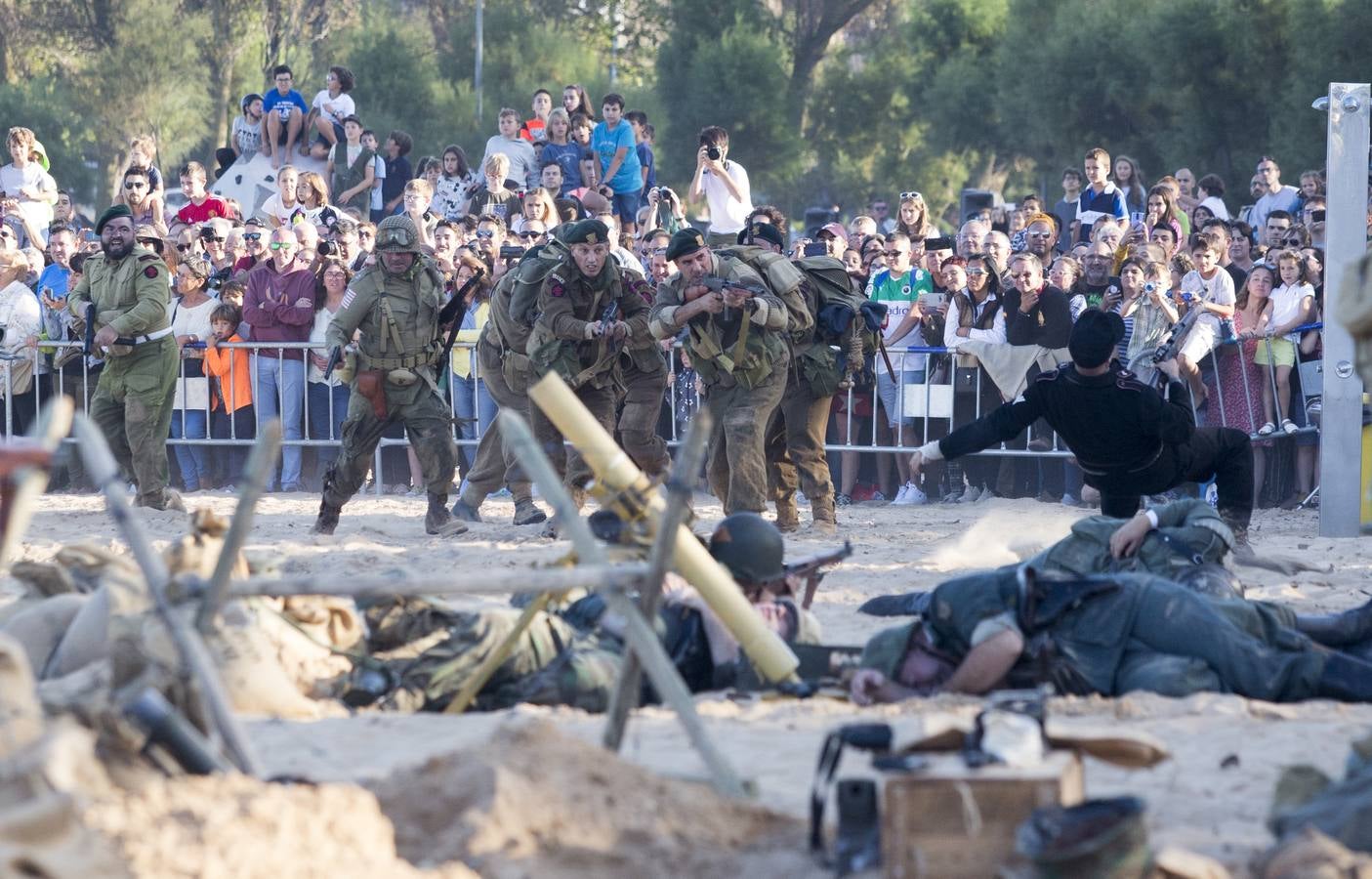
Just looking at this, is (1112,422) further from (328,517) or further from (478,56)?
(478,56)

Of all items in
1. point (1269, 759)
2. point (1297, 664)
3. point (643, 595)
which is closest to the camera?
point (643, 595)

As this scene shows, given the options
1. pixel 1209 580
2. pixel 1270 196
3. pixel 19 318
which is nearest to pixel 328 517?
pixel 19 318

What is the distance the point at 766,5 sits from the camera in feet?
119

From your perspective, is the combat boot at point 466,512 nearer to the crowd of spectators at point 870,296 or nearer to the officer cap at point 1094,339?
the crowd of spectators at point 870,296

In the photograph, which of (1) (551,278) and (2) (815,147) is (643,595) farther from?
(2) (815,147)

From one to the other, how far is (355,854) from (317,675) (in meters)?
2.56

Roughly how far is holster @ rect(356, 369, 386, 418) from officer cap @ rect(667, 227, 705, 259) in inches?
76.2

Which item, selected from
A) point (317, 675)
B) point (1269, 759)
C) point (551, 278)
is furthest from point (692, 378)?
point (1269, 759)

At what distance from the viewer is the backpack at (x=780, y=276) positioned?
35.6 feet

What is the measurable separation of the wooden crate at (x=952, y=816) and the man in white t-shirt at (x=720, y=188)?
1068 centimetres

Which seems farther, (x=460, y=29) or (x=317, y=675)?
(x=460, y=29)

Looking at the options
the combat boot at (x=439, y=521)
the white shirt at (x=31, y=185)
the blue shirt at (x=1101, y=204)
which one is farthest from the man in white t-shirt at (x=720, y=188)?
the white shirt at (x=31, y=185)

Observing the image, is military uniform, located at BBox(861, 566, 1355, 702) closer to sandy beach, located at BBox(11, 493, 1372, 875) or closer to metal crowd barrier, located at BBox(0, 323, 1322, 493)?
sandy beach, located at BBox(11, 493, 1372, 875)

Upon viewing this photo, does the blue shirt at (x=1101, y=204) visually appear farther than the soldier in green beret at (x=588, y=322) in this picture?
Yes
